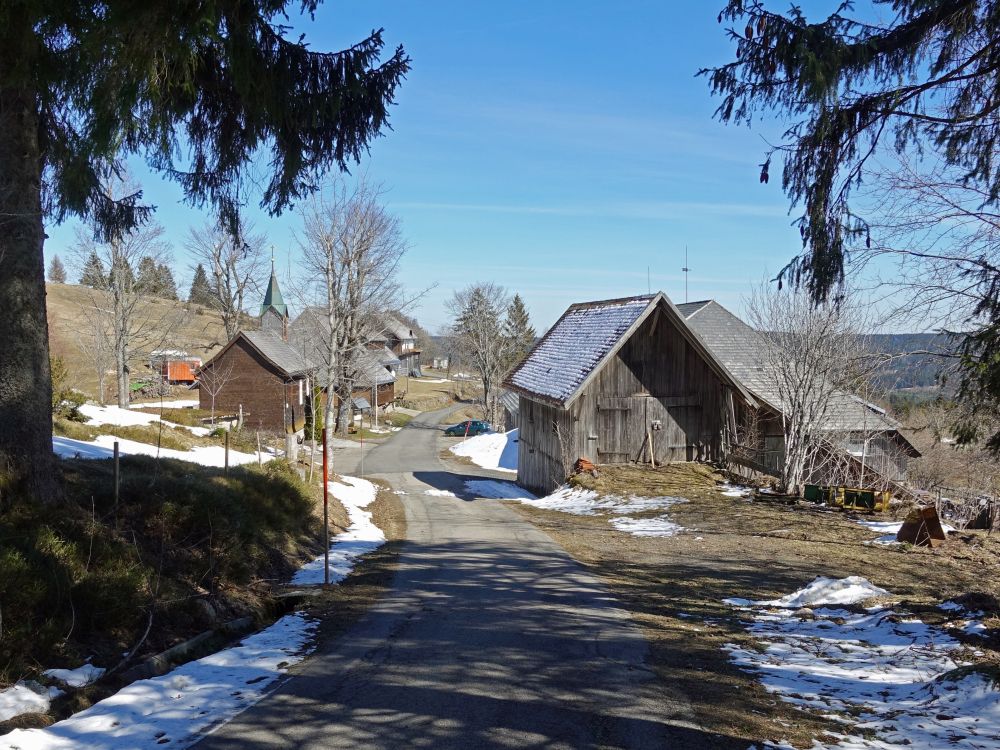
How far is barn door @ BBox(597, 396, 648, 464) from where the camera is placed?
22.1 metres

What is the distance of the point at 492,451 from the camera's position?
41.3 meters

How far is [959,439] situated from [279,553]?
9259 mm

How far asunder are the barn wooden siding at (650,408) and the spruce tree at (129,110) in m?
13.9

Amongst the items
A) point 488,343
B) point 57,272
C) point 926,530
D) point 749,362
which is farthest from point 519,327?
point 57,272

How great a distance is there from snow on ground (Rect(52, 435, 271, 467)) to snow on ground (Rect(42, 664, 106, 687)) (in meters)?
6.72

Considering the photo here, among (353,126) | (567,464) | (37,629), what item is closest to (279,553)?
(37,629)

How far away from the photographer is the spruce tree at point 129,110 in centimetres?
712

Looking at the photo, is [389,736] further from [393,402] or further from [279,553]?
[393,402]

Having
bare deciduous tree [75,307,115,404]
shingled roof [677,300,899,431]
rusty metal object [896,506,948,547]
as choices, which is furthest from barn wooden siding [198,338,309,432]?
rusty metal object [896,506,948,547]

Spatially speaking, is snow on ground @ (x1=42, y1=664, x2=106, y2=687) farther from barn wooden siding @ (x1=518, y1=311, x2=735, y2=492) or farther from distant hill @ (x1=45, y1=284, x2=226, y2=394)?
distant hill @ (x1=45, y1=284, x2=226, y2=394)

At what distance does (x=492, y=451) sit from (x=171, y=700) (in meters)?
35.7

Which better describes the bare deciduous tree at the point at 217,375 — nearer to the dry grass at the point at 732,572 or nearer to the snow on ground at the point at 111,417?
the snow on ground at the point at 111,417

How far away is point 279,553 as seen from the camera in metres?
11.2

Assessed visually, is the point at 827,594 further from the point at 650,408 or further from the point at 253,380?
the point at 253,380
